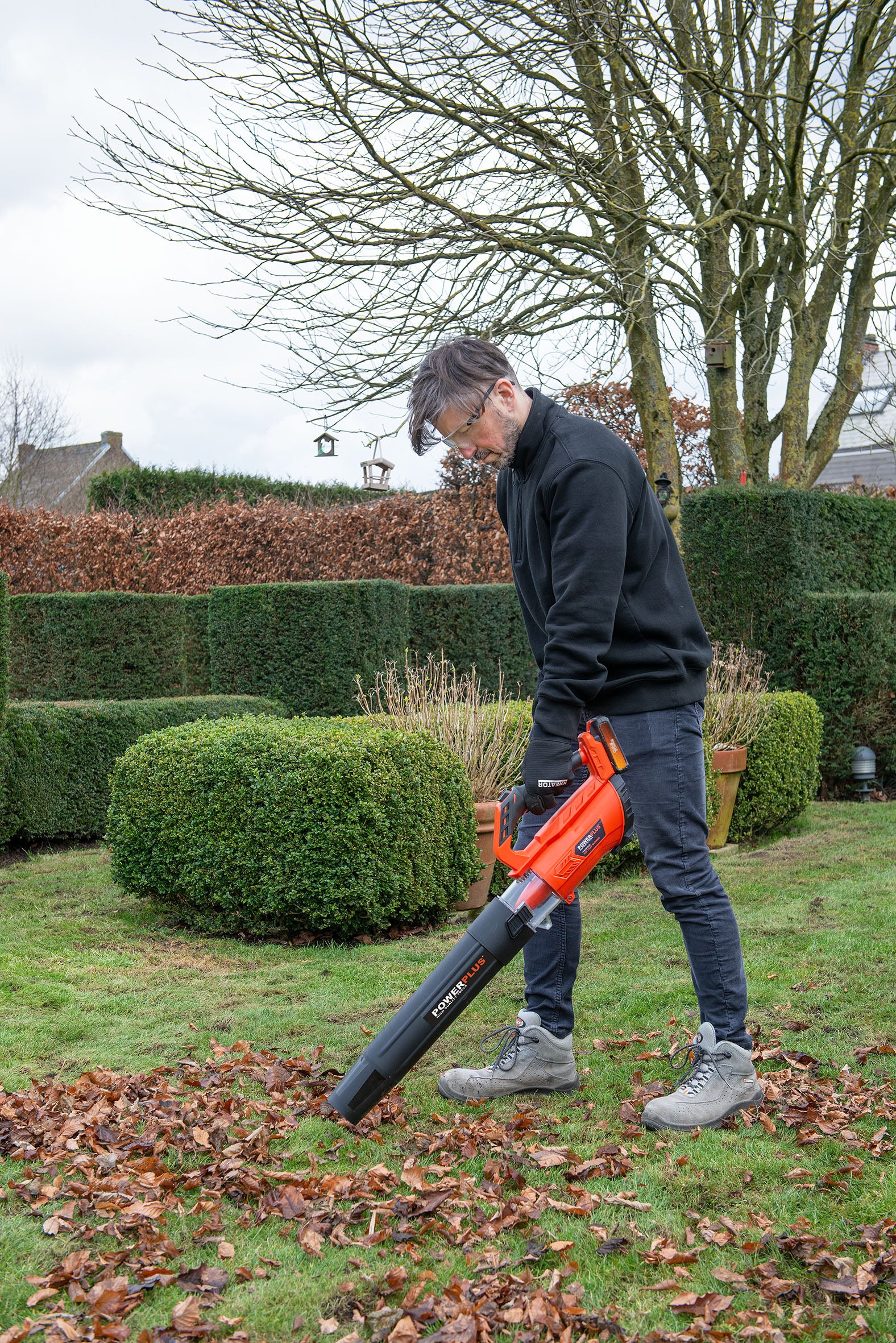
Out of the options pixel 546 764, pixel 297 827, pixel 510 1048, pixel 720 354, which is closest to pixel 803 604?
pixel 720 354

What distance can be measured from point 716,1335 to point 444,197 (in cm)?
833

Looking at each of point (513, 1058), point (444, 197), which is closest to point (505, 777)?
point (513, 1058)

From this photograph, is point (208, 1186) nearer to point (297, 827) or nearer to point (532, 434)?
point (532, 434)

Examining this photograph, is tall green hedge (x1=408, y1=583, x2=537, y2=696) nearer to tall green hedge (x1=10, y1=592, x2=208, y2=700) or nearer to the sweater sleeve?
tall green hedge (x1=10, y1=592, x2=208, y2=700)

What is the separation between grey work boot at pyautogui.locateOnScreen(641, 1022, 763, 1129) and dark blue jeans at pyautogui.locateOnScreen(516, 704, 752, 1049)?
0.04 metres

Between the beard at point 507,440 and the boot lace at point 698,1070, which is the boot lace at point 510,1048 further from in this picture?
the beard at point 507,440

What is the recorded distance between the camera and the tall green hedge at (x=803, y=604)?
30.7 feet

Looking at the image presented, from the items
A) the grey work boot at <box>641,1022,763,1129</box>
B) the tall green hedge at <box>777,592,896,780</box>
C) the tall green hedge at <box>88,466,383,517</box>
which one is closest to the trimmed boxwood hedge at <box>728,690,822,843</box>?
the tall green hedge at <box>777,592,896,780</box>

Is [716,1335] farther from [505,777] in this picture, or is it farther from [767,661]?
[767,661]

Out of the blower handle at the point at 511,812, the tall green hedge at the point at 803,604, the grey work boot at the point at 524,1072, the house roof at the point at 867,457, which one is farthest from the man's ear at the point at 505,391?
the house roof at the point at 867,457

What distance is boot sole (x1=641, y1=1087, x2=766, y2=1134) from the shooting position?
2.83m

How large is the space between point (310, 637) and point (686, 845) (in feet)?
20.2

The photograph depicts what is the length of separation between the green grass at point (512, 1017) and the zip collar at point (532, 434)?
177cm

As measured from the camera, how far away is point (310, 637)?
871 cm
